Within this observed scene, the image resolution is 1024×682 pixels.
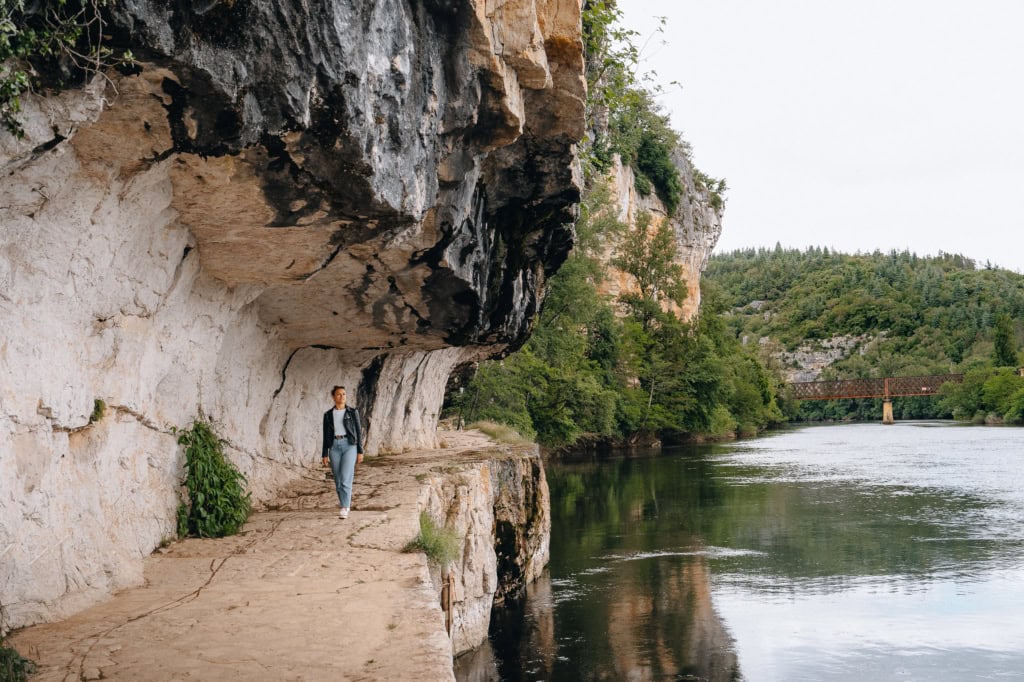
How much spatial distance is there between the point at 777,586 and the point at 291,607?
10.9m

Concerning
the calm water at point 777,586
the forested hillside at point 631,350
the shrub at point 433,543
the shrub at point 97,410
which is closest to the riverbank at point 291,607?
the shrub at point 433,543

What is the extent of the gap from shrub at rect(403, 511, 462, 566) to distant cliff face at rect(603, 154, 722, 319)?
3974cm

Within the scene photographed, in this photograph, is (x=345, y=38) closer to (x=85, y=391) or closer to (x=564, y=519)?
(x=85, y=391)

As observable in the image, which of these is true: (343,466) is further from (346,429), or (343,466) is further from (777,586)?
(777,586)

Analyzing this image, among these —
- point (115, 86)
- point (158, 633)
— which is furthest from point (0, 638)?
point (115, 86)

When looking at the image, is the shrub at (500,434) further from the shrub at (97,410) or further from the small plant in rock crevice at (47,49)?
the small plant in rock crevice at (47,49)

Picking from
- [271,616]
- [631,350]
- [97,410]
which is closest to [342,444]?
[97,410]

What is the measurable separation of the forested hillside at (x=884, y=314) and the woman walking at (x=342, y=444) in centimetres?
7506

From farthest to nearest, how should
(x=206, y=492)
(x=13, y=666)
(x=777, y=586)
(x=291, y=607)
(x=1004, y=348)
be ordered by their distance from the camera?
(x=1004, y=348) → (x=777, y=586) → (x=206, y=492) → (x=291, y=607) → (x=13, y=666)

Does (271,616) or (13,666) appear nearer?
(13,666)

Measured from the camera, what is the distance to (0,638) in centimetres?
461

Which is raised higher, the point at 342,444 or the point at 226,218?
the point at 226,218

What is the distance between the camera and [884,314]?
124 meters

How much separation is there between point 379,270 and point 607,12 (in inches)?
169
